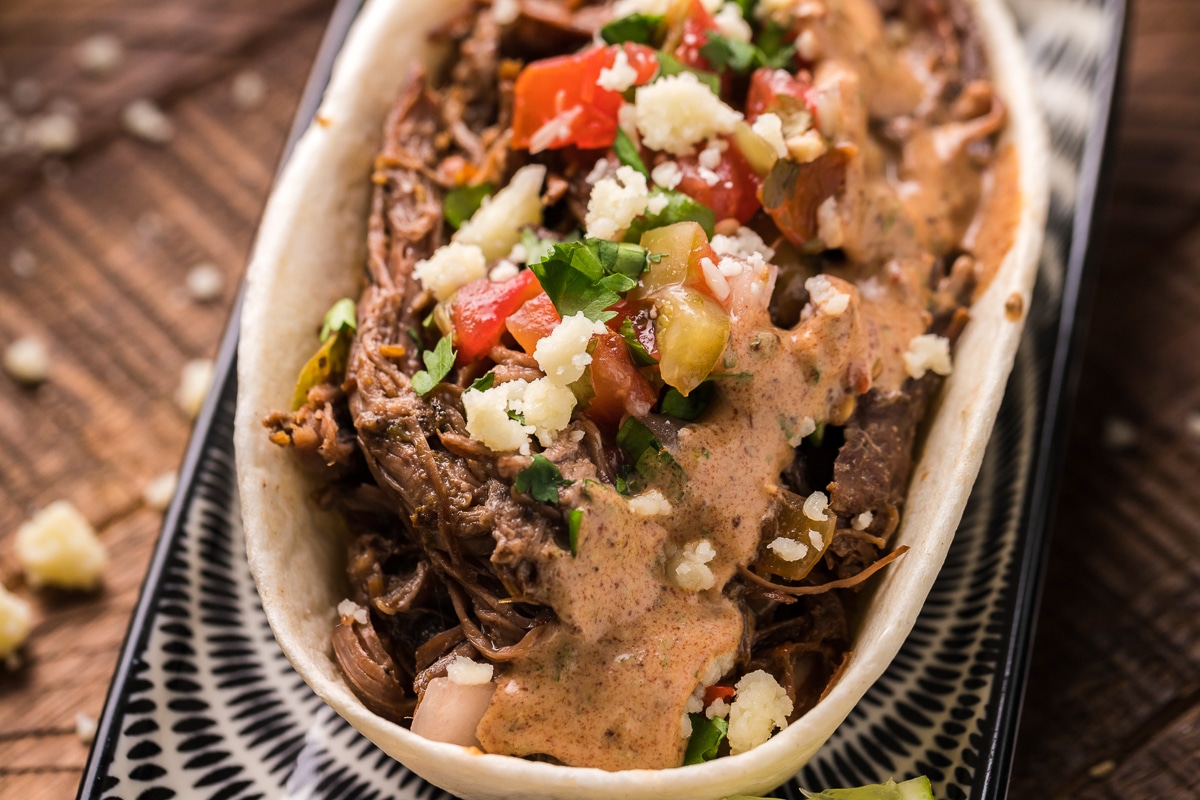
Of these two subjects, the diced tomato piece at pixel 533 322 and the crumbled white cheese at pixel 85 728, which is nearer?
the diced tomato piece at pixel 533 322

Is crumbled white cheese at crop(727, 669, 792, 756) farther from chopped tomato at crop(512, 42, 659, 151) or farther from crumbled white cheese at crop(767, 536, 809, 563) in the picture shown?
chopped tomato at crop(512, 42, 659, 151)

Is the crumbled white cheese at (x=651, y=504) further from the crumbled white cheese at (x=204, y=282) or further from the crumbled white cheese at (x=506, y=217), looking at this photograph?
the crumbled white cheese at (x=204, y=282)

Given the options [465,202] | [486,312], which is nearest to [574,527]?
[486,312]

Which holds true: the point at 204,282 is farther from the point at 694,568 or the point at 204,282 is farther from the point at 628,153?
the point at 694,568

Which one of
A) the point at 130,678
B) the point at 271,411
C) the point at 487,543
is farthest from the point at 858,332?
the point at 130,678

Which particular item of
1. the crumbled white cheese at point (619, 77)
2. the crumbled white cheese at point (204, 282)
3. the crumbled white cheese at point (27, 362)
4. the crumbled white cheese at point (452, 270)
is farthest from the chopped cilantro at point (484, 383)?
the crumbled white cheese at point (27, 362)

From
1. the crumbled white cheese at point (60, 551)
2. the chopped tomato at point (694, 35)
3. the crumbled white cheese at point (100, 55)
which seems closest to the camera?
the chopped tomato at point (694, 35)
